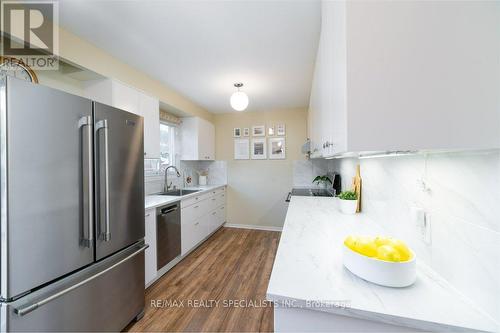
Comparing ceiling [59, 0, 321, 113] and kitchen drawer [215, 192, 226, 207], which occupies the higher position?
ceiling [59, 0, 321, 113]

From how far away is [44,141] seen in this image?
106 cm

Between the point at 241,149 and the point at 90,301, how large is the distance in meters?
3.42

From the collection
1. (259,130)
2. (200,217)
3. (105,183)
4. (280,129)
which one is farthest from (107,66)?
(280,129)

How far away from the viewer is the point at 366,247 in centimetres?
81

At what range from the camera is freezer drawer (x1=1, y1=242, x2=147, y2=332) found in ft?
3.27

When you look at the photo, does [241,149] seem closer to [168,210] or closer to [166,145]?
[166,145]

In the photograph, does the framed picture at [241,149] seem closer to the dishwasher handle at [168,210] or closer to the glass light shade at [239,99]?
the glass light shade at [239,99]

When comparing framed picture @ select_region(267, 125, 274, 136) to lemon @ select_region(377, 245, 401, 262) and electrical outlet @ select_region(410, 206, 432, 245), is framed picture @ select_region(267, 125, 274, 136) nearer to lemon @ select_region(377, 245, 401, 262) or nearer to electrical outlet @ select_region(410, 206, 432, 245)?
electrical outlet @ select_region(410, 206, 432, 245)

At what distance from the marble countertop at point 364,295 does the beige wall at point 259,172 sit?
3.13 meters

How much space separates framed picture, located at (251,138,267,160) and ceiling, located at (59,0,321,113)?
5.24ft

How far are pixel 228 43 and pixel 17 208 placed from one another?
186 centimetres

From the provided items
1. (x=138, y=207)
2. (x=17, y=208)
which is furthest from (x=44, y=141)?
(x=138, y=207)

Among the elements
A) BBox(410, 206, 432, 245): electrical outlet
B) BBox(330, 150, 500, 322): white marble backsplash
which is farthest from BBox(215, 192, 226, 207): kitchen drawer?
BBox(410, 206, 432, 245): electrical outlet

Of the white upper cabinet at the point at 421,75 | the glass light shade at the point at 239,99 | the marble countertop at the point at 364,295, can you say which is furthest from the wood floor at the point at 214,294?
the glass light shade at the point at 239,99
